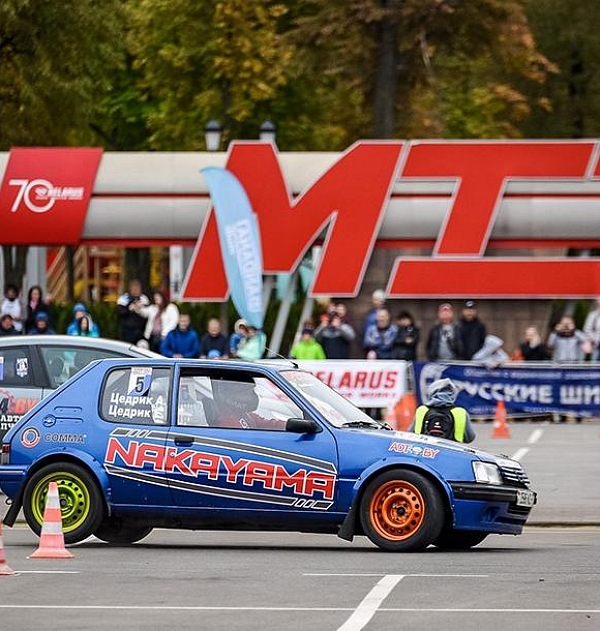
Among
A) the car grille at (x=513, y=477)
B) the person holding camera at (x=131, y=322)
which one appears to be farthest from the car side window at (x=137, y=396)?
the person holding camera at (x=131, y=322)

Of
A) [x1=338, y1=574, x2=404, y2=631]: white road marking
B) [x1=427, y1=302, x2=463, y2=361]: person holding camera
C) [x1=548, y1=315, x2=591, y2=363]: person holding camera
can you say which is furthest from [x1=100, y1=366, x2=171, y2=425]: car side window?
[x1=548, y1=315, x2=591, y2=363]: person holding camera

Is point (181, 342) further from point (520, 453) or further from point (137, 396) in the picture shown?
point (137, 396)

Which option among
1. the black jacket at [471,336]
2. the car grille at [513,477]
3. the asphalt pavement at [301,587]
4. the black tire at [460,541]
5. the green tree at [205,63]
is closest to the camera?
the asphalt pavement at [301,587]

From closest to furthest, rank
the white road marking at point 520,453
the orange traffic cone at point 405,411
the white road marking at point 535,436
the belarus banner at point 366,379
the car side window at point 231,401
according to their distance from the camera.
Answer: the car side window at point 231,401, the white road marking at point 520,453, the white road marking at point 535,436, the orange traffic cone at point 405,411, the belarus banner at point 366,379

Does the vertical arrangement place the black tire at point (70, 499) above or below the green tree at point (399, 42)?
below

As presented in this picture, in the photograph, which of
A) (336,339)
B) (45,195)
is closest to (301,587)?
(336,339)

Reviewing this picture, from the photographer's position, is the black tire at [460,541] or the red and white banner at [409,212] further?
the red and white banner at [409,212]

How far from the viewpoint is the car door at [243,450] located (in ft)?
47.1

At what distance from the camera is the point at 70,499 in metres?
14.9

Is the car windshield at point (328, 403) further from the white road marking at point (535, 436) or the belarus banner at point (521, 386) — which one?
the belarus banner at point (521, 386)

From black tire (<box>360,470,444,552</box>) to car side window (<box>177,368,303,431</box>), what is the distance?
0.88 m

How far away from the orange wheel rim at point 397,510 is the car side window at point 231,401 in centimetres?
90

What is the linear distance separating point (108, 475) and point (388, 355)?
641 inches

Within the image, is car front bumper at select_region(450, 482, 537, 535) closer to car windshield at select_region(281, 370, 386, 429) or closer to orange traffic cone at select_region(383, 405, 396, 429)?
car windshield at select_region(281, 370, 386, 429)
